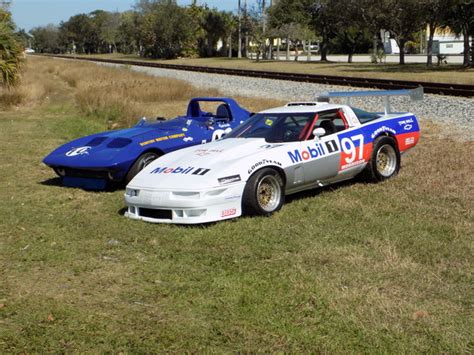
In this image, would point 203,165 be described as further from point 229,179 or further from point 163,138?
point 163,138

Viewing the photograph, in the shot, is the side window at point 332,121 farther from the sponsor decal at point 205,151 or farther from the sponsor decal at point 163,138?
the sponsor decal at point 163,138

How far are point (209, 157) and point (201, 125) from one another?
8.15 feet

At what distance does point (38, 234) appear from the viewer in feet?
21.5

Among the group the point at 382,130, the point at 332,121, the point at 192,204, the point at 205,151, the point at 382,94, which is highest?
the point at 382,94

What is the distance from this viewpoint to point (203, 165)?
23.1 feet

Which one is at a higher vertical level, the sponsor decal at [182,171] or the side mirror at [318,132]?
the side mirror at [318,132]

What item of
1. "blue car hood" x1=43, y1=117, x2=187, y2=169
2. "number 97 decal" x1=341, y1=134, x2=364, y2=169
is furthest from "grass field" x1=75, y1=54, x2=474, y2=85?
"blue car hood" x1=43, y1=117, x2=187, y2=169

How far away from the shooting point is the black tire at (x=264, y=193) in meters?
6.79

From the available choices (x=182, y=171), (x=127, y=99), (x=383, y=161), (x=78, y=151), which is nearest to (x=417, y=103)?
(x=127, y=99)

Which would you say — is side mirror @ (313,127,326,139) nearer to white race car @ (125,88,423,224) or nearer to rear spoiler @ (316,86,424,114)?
white race car @ (125,88,423,224)

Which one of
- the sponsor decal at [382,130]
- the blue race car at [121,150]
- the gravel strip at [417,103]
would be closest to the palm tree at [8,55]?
the gravel strip at [417,103]

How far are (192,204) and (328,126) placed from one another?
238cm

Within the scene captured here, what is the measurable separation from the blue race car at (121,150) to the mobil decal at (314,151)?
2.37 metres

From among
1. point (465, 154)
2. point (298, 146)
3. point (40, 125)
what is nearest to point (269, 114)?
point (298, 146)
